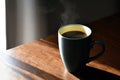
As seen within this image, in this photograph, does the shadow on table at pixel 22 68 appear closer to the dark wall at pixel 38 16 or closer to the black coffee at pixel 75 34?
the black coffee at pixel 75 34

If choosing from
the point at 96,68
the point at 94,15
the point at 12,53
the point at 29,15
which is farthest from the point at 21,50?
the point at 94,15

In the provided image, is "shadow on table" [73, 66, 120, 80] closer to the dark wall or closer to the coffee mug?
the coffee mug

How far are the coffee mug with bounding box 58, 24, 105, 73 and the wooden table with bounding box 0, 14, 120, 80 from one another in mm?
38

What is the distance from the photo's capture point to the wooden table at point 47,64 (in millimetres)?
794

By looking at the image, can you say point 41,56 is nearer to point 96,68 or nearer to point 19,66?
point 19,66

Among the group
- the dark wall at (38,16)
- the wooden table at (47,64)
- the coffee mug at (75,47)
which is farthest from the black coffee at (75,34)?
the dark wall at (38,16)

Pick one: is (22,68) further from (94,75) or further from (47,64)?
(94,75)

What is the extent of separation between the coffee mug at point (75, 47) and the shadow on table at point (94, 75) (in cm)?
2

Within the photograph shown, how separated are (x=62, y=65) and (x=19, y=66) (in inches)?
5.6

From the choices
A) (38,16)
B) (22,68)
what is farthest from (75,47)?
(38,16)

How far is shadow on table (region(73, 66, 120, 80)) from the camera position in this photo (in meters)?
0.79

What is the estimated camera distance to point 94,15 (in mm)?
1536

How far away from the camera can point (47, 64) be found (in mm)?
851

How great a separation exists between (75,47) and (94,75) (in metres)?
0.12
